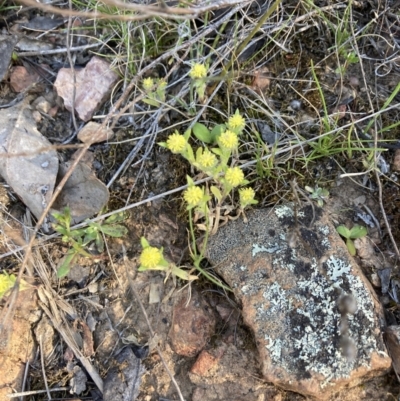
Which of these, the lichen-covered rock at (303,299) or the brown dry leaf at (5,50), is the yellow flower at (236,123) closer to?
the lichen-covered rock at (303,299)

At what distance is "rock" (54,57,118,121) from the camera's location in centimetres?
224

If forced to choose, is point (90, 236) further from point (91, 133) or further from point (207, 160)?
point (207, 160)

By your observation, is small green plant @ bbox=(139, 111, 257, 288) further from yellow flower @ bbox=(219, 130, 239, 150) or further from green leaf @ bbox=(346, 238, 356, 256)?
green leaf @ bbox=(346, 238, 356, 256)

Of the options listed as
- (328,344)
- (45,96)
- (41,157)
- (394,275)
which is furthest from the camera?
(45,96)

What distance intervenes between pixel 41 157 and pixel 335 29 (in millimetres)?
1472

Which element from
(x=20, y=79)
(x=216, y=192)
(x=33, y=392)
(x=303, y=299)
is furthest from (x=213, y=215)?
(x=20, y=79)

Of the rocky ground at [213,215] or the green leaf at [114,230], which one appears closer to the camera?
the rocky ground at [213,215]

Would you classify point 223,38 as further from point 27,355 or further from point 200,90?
point 27,355

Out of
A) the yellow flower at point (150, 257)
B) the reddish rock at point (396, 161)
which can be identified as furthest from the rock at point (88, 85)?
the reddish rock at point (396, 161)

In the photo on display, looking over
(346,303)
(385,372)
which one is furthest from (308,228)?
(385,372)

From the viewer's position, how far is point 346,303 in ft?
5.99

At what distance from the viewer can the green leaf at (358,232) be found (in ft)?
6.51

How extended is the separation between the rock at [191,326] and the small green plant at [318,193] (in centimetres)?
66

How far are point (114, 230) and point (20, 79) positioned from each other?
941mm
